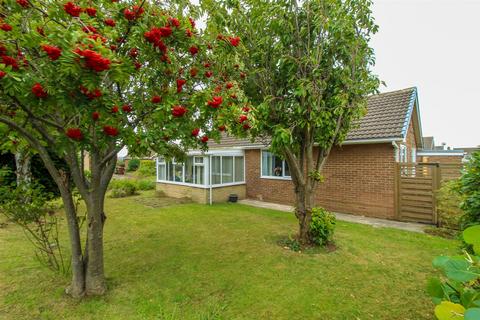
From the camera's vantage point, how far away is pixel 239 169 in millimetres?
13070

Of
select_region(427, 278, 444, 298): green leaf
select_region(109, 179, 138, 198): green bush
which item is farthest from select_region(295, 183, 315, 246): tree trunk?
select_region(109, 179, 138, 198): green bush

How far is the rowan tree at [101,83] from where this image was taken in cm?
222

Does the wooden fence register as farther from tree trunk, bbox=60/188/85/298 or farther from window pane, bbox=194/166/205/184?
tree trunk, bbox=60/188/85/298

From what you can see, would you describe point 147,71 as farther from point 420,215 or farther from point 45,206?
point 420,215

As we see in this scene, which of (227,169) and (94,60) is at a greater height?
(94,60)

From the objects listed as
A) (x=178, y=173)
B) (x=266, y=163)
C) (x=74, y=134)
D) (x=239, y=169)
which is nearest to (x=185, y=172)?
(x=178, y=173)

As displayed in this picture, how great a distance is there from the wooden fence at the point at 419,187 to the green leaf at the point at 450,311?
841 cm

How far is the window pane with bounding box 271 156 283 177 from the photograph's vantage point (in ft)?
38.0

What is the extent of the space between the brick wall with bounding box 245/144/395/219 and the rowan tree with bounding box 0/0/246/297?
21.6ft

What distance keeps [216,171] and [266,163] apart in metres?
2.53

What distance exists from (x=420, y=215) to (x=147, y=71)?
29.6ft

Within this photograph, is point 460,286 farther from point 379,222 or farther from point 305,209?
point 379,222

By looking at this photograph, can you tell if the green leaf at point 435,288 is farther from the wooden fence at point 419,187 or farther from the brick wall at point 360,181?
the brick wall at point 360,181

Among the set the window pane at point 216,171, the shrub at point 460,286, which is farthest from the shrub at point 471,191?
the window pane at point 216,171
